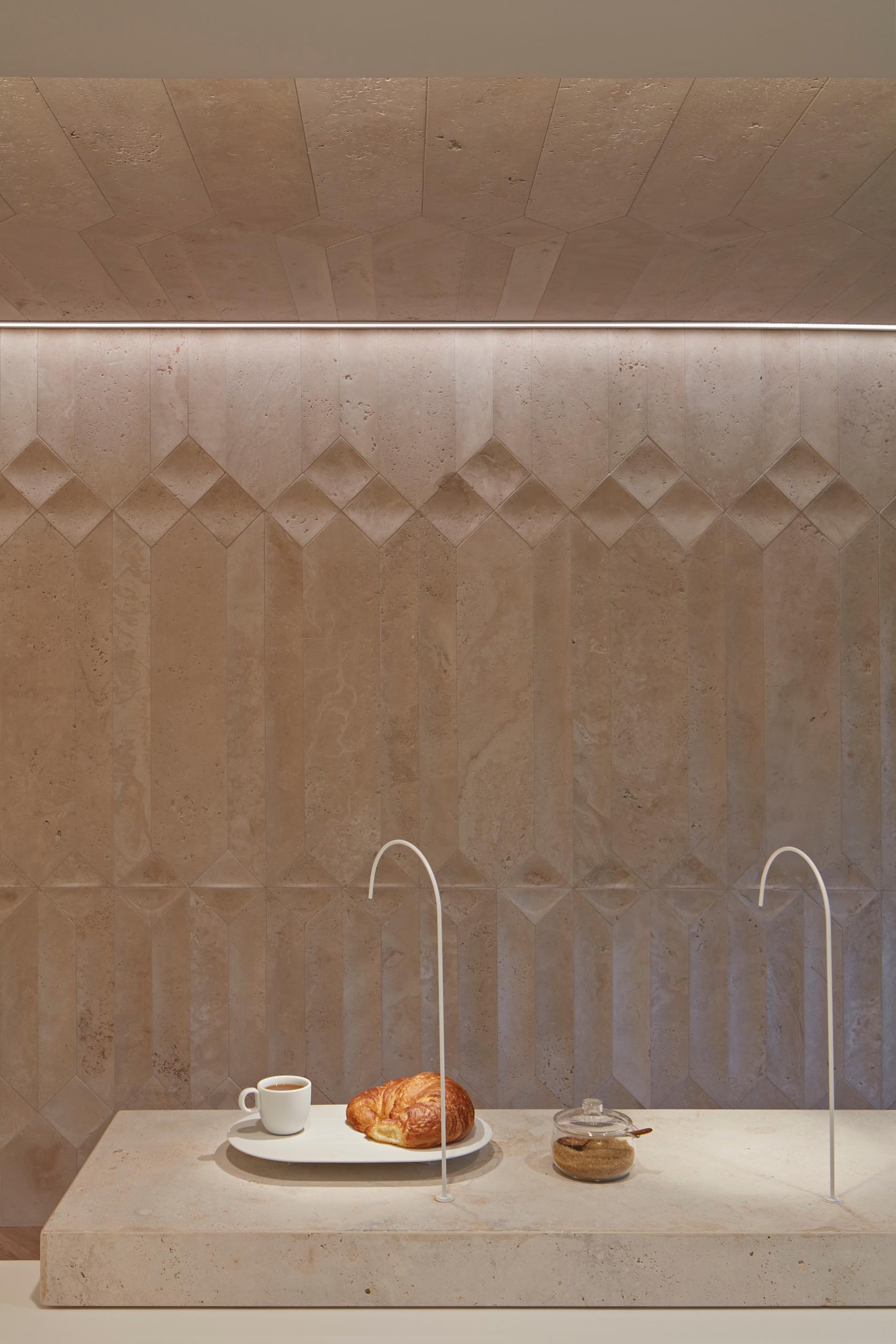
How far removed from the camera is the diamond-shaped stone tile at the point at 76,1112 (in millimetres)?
3240

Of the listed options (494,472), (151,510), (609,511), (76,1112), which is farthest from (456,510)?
(76,1112)

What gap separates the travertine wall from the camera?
3264 millimetres

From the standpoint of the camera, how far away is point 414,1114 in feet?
6.40

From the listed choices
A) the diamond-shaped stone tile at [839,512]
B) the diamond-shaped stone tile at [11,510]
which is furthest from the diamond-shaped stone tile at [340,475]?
the diamond-shaped stone tile at [839,512]

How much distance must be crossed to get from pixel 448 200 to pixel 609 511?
1.17 metres

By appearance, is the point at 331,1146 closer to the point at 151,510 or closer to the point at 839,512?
the point at 151,510

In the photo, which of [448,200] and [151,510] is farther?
[151,510]

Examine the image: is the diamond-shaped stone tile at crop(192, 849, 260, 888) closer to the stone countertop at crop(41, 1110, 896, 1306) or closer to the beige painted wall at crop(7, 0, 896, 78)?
the stone countertop at crop(41, 1110, 896, 1306)

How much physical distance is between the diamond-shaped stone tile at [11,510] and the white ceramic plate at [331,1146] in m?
1.98

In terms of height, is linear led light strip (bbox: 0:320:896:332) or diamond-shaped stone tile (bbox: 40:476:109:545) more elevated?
linear led light strip (bbox: 0:320:896:332)

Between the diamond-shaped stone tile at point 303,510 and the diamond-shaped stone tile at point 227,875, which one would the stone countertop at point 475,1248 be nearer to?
the diamond-shaped stone tile at point 227,875

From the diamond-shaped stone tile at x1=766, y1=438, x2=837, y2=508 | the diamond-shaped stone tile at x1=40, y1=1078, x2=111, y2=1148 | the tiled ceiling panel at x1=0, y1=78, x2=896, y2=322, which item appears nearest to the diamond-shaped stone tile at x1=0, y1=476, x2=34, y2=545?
the tiled ceiling panel at x1=0, y1=78, x2=896, y2=322

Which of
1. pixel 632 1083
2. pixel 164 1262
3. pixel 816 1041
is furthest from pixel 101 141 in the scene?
pixel 816 1041

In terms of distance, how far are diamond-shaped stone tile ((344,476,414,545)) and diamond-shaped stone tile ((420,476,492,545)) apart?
0.07 metres
